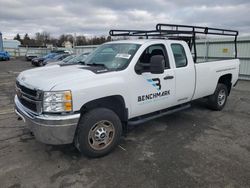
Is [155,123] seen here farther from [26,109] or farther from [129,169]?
[26,109]

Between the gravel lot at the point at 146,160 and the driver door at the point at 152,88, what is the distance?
707mm

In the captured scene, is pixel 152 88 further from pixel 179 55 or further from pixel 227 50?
pixel 227 50

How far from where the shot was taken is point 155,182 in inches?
110

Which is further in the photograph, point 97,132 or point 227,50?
point 227,50

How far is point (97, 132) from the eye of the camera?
10.9 ft

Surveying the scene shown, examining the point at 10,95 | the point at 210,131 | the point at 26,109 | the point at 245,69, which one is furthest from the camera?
the point at 245,69

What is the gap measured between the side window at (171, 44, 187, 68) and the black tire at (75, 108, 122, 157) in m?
1.94

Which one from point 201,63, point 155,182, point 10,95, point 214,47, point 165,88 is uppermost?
point 214,47

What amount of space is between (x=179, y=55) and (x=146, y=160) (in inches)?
95.9

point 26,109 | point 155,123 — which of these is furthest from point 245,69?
point 26,109

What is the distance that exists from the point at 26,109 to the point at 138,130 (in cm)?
239

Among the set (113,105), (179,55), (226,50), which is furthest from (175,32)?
(226,50)

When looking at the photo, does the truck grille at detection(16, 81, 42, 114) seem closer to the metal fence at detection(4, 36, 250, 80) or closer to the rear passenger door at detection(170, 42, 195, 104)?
the rear passenger door at detection(170, 42, 195, 104)

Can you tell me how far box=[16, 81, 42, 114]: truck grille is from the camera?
290cm
